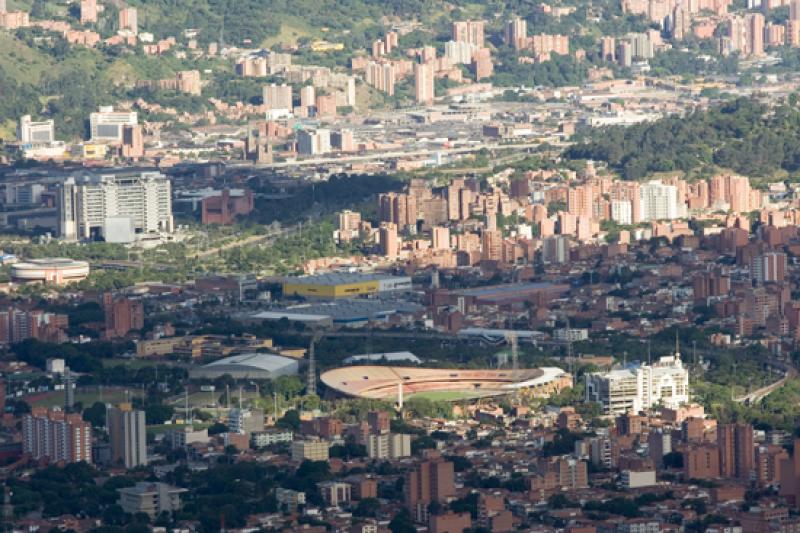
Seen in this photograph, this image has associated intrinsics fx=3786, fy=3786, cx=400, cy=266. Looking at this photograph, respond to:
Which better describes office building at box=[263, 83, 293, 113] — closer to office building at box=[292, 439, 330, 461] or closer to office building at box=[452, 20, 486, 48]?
office building at box=[452, 20, 486, 48]

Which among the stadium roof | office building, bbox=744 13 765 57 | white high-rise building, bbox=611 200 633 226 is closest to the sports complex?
the stadium roof

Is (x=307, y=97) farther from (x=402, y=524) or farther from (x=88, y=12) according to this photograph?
(x=402, y=524)

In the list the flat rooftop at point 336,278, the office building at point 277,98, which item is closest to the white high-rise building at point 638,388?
the flat rooftop at point 336,278

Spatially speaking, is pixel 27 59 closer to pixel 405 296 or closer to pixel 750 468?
pixel 405 296

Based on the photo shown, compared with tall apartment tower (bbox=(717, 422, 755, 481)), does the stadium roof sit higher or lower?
higher

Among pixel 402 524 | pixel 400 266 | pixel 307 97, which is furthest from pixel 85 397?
pixel 307 97

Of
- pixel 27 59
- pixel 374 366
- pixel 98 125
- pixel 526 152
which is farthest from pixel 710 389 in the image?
pixel 27 59

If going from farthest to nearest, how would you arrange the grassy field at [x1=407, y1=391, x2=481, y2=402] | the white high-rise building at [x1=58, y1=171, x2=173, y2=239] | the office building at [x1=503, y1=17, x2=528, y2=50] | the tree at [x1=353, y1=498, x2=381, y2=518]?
the office building at [x1=503, y1=17, x2=528, y2=50], the white high-rise building at [x1=58, y1=171, x2=173, y2=239], the grassy field at [x1=407, y1=391, x2=481, y2=402], the tree at [x1=353, y1=498, x2=381, y2=518]
